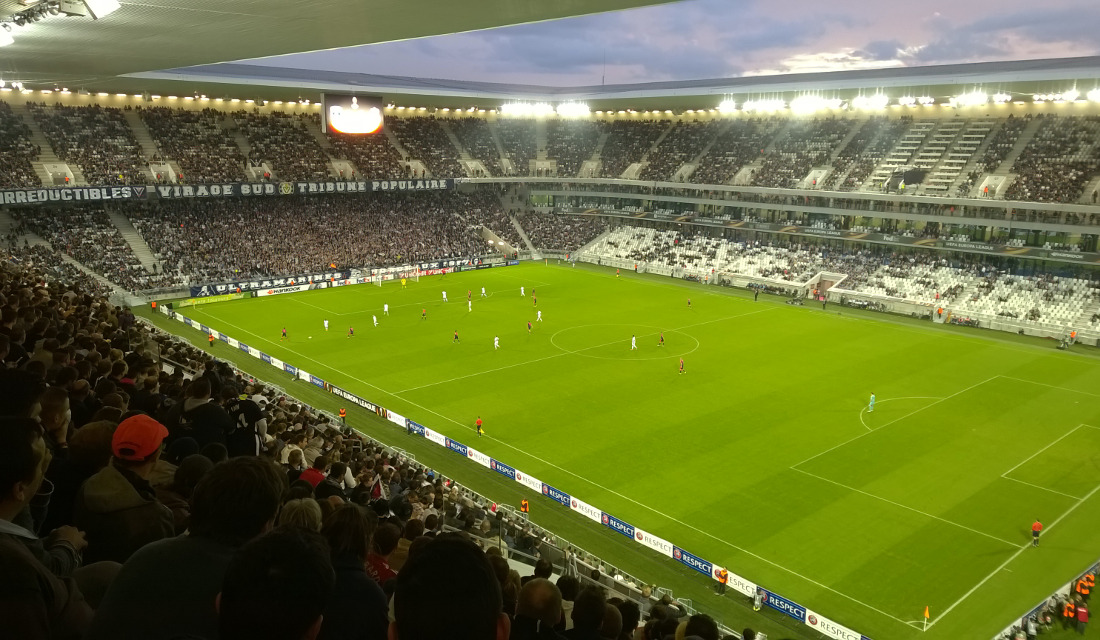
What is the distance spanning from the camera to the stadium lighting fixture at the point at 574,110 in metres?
80.7

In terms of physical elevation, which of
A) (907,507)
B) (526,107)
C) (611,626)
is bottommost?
(907,507)

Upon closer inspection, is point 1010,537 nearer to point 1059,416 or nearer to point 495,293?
point 1059,416

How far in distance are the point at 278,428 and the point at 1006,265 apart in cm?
5488

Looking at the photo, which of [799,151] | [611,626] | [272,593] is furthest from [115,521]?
[799,151]

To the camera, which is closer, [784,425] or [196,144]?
[784,425]

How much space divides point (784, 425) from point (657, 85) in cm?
5290

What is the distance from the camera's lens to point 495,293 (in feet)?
194

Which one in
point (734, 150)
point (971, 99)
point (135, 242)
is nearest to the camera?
point (135, 242)

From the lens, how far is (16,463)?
13.0 ft

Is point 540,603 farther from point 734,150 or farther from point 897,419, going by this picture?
point 734,150

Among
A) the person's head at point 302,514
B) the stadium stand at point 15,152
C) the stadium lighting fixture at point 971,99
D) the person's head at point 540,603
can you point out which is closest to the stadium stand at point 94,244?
the stadium stand at point 15,152

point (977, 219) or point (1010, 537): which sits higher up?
point (977, 219)

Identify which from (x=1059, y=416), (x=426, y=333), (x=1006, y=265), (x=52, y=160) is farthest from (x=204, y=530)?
(x=52, y=160)

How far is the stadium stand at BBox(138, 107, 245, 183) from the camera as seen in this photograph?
2517 inches
